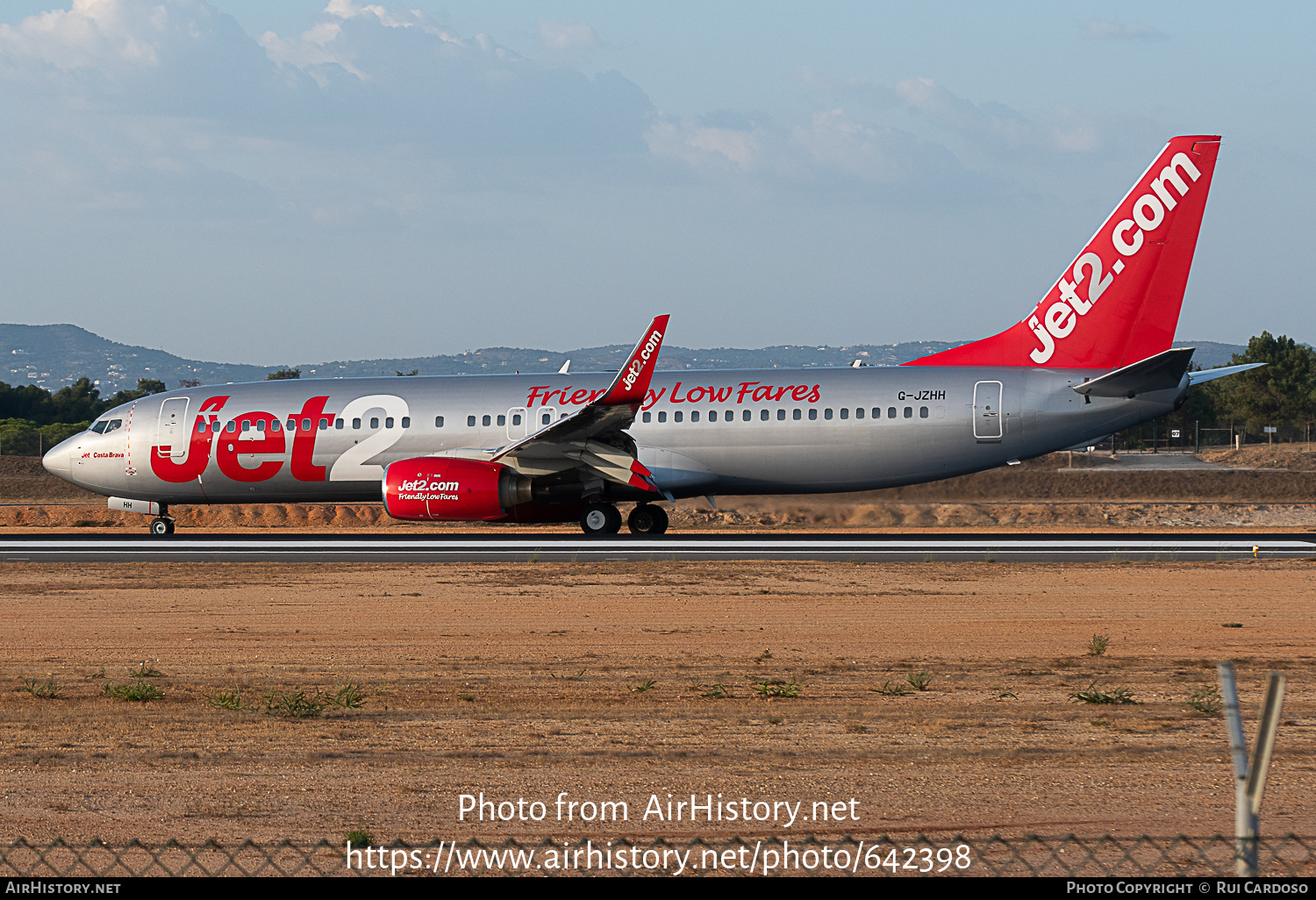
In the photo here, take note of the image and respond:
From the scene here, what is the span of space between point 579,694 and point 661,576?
29.9ft

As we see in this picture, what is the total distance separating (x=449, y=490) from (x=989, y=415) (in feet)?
36.4

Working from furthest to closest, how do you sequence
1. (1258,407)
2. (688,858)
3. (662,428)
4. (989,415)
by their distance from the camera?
(1258,407), (662,428), (989,415), (688,858)

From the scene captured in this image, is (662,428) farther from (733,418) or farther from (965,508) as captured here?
(965,508)

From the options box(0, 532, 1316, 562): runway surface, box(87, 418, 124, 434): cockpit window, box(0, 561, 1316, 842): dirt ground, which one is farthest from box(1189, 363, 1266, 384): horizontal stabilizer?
box(87, 418, 124, 434): cockpit window

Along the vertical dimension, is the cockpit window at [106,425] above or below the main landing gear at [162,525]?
above

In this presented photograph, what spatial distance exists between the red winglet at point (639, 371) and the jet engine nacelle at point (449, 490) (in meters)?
2.90

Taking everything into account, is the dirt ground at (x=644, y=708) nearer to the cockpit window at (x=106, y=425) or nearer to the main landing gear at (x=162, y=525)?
the main landing gear at (x=162, y=525)

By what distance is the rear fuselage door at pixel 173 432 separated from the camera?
94.4 feet

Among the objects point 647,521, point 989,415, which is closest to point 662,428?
point 647,521

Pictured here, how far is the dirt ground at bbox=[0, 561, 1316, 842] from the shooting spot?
7.04m

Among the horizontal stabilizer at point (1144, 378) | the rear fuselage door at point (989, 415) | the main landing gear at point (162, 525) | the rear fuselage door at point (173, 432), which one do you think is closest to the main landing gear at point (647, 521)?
the rear fuselage door at point (989, 415)

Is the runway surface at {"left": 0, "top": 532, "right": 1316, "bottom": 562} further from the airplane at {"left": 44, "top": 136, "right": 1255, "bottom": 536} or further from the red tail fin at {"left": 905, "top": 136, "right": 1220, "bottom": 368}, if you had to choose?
the red tail fin at {"left": 905, "top": 136, "right": 1220, "bottom": 368}

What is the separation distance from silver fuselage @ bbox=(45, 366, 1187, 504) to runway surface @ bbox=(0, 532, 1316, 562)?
1.39m

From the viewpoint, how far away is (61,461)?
30.0 m
